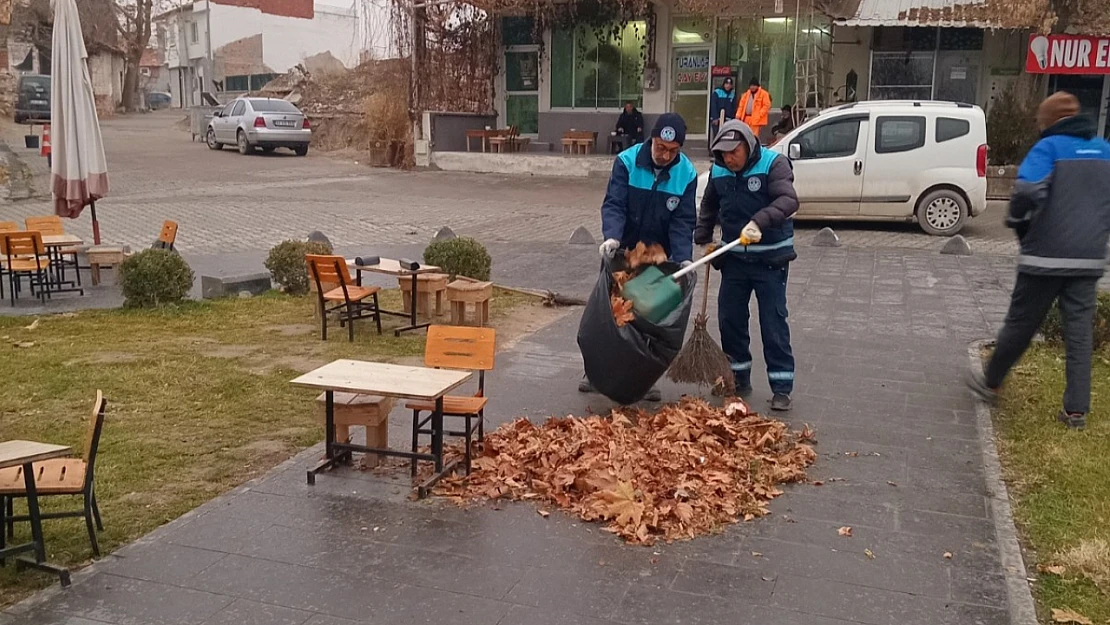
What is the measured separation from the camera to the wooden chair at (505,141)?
2402 centimetres

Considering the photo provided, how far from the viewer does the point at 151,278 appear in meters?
9.10

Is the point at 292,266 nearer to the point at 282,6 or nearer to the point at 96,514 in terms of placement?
the point at 96,514

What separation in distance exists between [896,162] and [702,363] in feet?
29.4

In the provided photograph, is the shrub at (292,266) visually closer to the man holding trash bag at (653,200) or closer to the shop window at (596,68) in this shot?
the man holding trash bag at (653,200)

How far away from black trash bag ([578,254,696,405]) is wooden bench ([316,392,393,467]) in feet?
4.25

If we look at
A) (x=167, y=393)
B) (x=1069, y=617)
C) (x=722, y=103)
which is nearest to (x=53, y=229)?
(x=167, y=393)

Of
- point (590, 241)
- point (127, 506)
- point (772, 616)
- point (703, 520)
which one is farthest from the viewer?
point (590, 241)

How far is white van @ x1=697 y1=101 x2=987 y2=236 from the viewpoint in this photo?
535 inches

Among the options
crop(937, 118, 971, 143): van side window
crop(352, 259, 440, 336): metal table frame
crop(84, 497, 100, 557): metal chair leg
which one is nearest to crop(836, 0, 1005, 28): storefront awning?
crop(937, 118, 971, 143): van side window

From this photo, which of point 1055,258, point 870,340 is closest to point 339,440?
point 1055,258

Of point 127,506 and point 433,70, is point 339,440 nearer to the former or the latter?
point 127,506

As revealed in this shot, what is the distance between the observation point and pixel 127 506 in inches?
185

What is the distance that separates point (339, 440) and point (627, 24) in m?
20.0

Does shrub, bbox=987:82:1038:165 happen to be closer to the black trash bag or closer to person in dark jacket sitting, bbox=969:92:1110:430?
person in dark jacket sitting, bbox=969:92:1110:430
